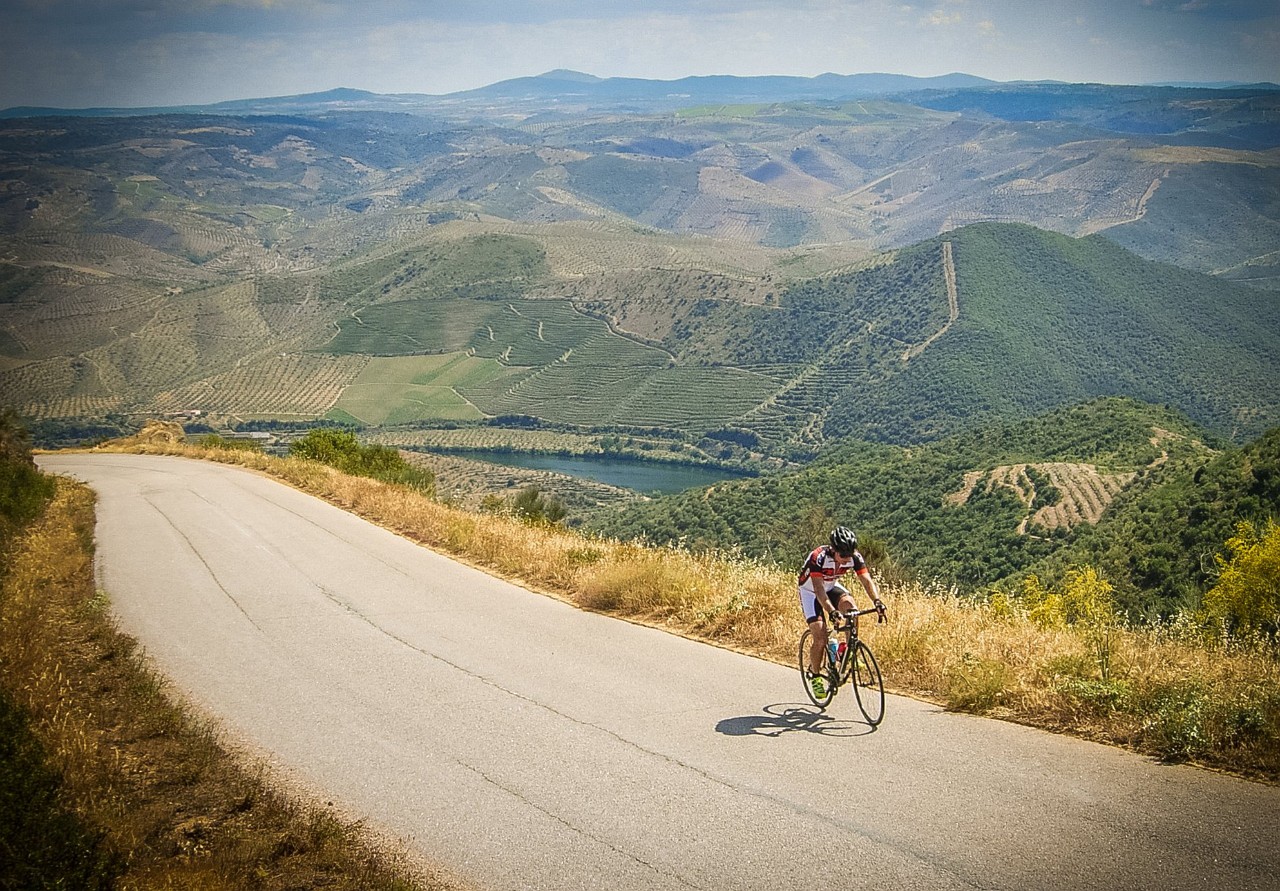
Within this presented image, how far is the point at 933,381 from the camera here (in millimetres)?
160500

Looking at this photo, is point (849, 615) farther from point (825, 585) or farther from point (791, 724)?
point (791, 724)

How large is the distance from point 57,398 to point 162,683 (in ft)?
617

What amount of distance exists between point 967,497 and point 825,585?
57.1m

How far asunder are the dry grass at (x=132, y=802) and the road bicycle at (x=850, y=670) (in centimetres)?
376

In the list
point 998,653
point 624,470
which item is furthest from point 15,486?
point 624,470

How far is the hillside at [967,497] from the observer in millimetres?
50531

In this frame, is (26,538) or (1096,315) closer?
(26,538)

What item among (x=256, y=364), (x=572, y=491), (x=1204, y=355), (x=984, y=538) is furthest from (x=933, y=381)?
(x=256, y=364)

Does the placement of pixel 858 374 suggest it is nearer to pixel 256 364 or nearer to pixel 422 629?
pixel 256 364

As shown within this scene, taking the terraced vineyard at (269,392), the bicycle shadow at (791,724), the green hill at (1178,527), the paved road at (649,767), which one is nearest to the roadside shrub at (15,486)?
the paved road at (649,767)

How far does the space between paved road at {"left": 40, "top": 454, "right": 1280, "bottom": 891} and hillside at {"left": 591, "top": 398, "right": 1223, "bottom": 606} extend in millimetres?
26844

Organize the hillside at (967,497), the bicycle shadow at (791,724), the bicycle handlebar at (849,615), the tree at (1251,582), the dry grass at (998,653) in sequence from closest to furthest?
the dry grass at (998,653) → the bicycle shadow at (791,724) → the bicycle handlebar at (849,615) → the tree at (1251,582) → the hillside at (967,497)

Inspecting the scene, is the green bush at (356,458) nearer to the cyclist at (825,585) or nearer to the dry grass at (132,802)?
the dry grass at (132,802)

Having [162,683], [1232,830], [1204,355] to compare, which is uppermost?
[1232,830]
